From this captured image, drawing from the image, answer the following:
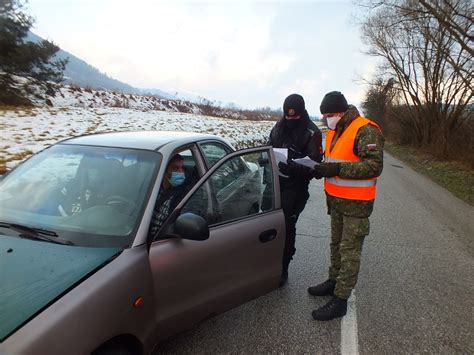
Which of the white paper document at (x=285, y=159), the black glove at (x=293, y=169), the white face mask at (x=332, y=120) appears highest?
the white face mask at (x=332, y=120)

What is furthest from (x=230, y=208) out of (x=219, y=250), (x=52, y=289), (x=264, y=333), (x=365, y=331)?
(x=365, y=331)

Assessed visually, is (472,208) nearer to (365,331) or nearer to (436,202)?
(436,202)

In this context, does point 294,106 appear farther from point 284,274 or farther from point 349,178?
point 284,274

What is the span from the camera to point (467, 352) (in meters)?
2.83

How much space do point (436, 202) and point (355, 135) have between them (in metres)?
7.22

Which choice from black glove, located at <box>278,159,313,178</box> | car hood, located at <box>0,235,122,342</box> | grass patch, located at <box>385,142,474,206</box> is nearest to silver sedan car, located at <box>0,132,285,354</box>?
car hood, located at <box>0,235,122,342</box>

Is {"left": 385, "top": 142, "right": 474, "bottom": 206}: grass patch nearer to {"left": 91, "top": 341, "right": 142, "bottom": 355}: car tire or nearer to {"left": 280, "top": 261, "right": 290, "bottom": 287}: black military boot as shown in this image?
{"left": 280, "top": 261, "right": 290, "bottom": 287}: black military boot

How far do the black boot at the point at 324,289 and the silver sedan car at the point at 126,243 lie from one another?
0.77m

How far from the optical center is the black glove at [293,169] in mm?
3207

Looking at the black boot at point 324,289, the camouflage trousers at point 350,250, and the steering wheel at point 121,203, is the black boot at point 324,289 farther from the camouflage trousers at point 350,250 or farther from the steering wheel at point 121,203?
the steering wheel at point 121,203

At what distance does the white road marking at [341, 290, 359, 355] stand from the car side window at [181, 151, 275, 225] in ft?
4.03

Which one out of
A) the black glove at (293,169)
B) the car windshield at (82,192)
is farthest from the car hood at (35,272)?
the black glove at (293,169)

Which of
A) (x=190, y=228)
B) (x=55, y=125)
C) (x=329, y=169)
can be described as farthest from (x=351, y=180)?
(x=55, y=125)

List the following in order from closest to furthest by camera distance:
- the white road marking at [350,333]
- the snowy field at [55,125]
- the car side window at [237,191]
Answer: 1. the car side window at [237,191]
2. the white road marking at [350,333]
3. the snowy field at [55,125]
